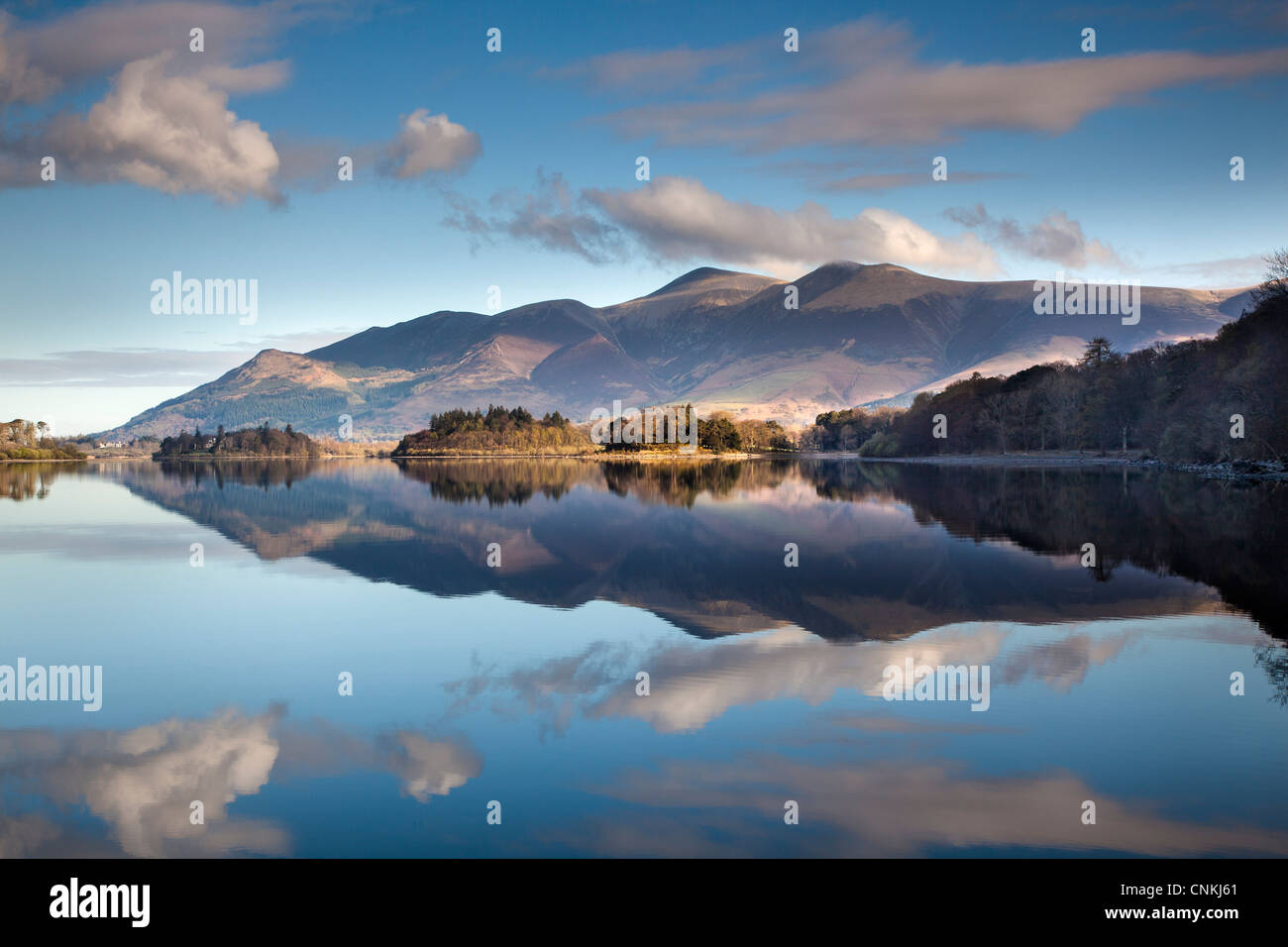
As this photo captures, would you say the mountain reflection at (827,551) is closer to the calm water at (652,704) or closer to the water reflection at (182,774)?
the calm water at (652,704)

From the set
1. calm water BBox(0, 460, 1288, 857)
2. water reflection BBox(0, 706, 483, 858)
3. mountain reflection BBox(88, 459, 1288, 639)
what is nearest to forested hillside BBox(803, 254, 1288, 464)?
Result: mountain reflection BBox(88, 459, 1288, 639)

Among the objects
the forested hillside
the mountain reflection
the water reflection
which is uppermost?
the forested hillside

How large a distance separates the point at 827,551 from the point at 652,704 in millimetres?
19389

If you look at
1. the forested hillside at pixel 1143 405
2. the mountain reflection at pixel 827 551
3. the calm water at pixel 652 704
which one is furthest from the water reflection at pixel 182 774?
the forested hillside at pixel 1143 405

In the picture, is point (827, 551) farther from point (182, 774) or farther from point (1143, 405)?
point (1143, 405)

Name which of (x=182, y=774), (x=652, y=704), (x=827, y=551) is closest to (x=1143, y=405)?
(x=827, y=551)

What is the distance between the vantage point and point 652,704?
13742 millimetres

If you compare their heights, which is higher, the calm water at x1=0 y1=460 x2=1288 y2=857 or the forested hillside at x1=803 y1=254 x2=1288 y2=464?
the forested hillside at x1=803 y1=254 x2=1288 y2=464

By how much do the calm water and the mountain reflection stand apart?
223 millimetres

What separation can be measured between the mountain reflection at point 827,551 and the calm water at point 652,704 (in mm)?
223

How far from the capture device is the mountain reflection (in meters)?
21.6

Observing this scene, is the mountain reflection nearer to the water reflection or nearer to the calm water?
the calm water
